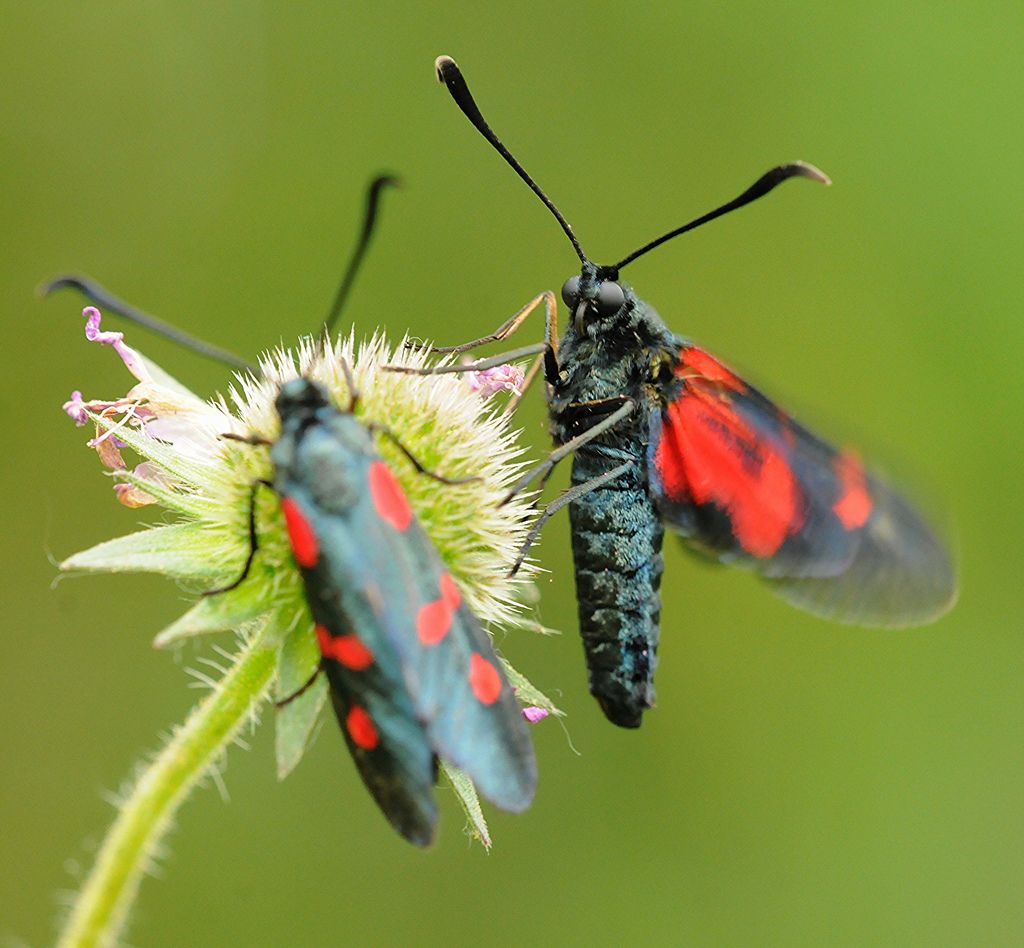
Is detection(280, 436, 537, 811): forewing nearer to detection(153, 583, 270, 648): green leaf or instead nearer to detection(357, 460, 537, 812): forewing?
detection(357, 460, 537, 812): forewing

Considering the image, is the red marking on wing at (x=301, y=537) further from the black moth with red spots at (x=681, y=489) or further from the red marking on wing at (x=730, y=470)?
the red marking on wing at (x=730, y=470)

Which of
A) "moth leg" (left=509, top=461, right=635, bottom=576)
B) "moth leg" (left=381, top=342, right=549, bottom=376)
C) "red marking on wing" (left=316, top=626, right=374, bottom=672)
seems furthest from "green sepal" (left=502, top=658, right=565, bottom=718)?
"moth leg" (left=381, top=342, right=549, bottom=376)

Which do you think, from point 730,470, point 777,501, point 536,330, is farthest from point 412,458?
point 536,330

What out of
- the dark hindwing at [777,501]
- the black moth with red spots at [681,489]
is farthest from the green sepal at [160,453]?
the dark hindwing at [777,501]

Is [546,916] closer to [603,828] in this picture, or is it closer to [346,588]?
[603,828]

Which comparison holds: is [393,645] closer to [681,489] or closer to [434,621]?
[434,621]

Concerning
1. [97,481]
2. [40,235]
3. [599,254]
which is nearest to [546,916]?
[97,481]

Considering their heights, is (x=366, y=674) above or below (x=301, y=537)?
below
